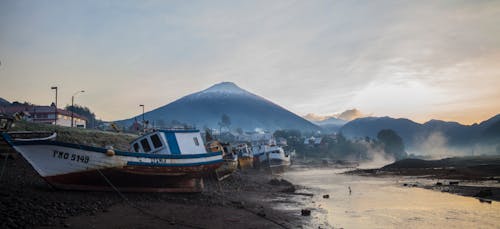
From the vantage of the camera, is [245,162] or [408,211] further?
[245,162]

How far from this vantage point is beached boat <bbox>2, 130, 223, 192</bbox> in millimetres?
15211

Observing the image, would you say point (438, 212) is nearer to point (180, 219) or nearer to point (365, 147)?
point (180, 219)

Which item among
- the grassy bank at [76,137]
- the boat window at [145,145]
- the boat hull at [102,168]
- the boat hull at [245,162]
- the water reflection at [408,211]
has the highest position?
the grassy bank at [76,137]

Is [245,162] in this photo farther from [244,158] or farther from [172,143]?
[172,143]

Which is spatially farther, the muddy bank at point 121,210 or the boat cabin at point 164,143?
the boat cabin at point 164,143

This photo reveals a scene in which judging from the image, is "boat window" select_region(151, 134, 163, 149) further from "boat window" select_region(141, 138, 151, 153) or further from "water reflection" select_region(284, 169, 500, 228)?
"water reflection" select_region(284, 169, 500, 228)

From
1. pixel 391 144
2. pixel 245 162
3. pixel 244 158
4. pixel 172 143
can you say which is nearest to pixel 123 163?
pixel 172 143

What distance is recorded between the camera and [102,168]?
16.1 m

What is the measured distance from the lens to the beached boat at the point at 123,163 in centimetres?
1521

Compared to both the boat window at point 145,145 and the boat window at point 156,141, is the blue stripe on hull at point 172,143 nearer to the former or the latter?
the boat window at point 156,141

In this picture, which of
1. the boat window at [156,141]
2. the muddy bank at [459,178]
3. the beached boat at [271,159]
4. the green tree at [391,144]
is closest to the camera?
the boat window at [156,141]

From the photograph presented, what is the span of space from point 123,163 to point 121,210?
149 inches

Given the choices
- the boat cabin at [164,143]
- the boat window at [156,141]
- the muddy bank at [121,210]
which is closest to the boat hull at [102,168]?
the muddy bank at [121,210]

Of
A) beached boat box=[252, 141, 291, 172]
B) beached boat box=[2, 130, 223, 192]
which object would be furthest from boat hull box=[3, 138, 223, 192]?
beached boat box=[252, 141, 291, 172]
